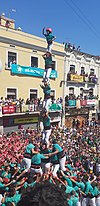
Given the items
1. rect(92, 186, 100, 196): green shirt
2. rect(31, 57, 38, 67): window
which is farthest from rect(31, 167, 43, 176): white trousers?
rect(31, 57, 38, 67): window

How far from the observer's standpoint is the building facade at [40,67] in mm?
22250

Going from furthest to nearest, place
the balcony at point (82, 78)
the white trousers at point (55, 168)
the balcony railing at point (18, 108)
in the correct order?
the balcony at point (82, 78), the balcony railing at point (18, 108), the white trousers at point (55, 168)

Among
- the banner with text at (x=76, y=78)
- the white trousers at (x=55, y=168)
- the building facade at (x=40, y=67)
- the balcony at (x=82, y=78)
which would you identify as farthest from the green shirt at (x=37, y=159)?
the banner with text at (x=76, y=78)

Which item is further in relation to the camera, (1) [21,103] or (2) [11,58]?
(2) [11,58]

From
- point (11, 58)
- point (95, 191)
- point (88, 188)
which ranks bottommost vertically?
point (95, 191)

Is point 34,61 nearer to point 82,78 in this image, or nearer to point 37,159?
point 82,78

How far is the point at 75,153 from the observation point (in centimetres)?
1452

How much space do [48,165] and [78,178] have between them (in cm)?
119

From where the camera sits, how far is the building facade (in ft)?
73.0

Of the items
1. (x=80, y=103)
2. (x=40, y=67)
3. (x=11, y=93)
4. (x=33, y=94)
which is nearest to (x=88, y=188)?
(x=11, y=93)

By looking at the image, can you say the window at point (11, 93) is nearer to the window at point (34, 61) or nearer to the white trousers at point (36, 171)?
the window at point (34, 61)

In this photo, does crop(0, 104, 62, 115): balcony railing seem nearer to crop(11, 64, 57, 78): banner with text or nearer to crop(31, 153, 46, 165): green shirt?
crop(11, 64, 57, 78): banner with text

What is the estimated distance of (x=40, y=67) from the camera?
25.4m

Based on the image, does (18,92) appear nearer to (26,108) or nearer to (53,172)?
(26,108)
